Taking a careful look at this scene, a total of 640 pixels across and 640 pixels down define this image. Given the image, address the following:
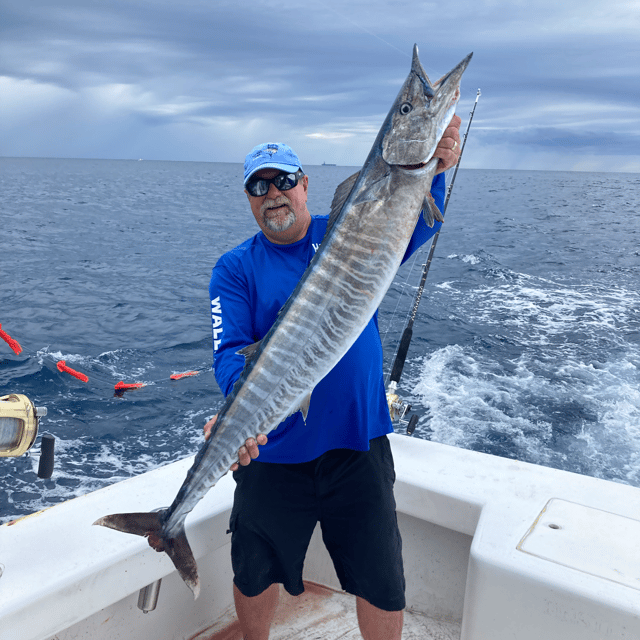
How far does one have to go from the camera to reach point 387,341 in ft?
36.0

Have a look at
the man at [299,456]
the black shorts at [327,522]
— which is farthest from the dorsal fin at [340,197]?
the black shorts at [327,522]

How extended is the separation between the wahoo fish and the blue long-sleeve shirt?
0.81 feet

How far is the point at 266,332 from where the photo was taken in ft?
7.90

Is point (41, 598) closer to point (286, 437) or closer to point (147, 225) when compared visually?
point (286, 437)

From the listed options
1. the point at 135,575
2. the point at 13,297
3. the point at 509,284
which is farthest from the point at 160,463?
the point at 509,284

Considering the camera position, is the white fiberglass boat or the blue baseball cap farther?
the blue baseball cap

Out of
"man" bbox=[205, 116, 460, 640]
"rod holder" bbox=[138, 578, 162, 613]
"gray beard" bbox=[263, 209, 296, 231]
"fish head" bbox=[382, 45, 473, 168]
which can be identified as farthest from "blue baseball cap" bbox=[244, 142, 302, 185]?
"rod holder" bbox=[138, 578, 162, 613]

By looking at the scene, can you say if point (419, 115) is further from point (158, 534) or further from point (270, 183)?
point (158, 534)

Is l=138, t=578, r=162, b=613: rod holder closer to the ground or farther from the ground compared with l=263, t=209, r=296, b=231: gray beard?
closer to the ground

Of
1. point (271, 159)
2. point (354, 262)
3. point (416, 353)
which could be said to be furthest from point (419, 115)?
point (416, 353)

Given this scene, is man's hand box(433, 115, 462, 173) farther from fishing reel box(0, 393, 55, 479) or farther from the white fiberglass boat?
fishing reel box(0, 393, 55, 479)

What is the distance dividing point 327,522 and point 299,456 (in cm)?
33

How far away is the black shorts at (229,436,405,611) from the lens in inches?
91.6

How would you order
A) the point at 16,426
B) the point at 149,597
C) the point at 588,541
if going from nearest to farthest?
the point at 16,426, the point at 588,541, the point at 149,597
